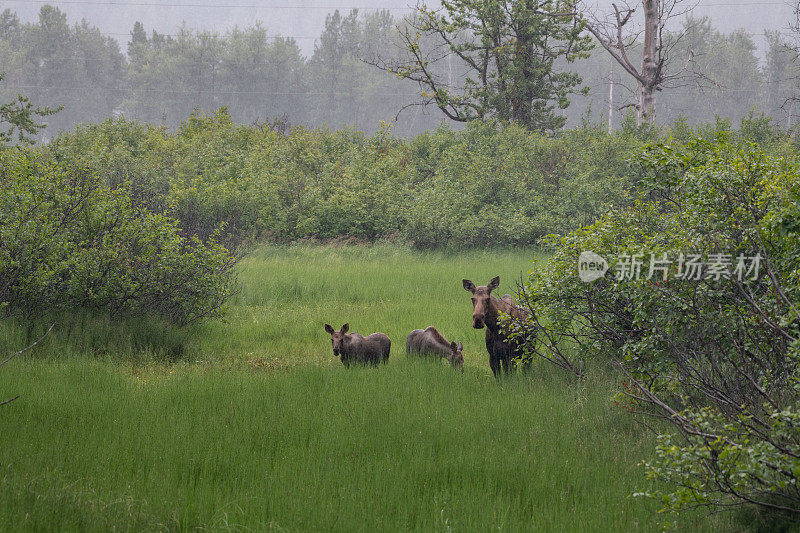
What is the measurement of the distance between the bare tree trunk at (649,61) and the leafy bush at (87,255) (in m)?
20.7

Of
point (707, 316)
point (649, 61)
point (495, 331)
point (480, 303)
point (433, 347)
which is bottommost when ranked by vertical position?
point (433, 347)

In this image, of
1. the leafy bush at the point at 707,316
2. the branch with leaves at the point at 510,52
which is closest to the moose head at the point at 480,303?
the leafy bush at the point at 707,316

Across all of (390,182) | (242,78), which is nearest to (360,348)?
(390,182)

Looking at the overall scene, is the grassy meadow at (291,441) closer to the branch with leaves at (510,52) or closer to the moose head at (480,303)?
the moose head at (480,303)

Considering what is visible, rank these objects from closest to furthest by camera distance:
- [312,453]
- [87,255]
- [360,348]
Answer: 1. [312,453]
2. [360,348]
3. [87,255]

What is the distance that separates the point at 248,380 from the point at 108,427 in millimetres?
2272

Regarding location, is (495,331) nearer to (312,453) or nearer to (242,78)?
(312,453)

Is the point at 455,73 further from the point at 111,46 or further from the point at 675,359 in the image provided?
the point at 675,359

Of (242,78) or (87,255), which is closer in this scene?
(87,255)

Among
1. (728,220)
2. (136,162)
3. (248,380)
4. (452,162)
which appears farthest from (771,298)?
(136,162)

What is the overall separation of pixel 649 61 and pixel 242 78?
66.2 meters

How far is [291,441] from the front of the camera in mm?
6746

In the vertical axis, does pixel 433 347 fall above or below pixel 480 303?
below

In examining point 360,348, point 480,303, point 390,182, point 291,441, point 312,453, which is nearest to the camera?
point 312,453
